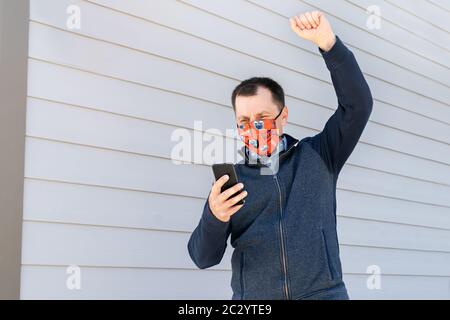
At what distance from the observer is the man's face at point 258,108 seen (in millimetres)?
2125

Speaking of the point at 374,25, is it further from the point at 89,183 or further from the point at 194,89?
the point at 89,183

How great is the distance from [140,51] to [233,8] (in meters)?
0.76

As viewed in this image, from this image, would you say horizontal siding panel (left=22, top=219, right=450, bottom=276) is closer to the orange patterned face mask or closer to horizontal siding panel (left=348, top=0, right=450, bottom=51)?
the orange patterned face mask

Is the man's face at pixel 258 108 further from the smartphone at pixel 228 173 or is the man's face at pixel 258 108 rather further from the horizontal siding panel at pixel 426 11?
the horizontal siding panel at pixel 426 11

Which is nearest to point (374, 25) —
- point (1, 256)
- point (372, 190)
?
point (372, 190)

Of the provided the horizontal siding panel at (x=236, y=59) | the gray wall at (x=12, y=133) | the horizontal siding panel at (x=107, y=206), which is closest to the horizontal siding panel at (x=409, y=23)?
the horizontal siding panel at (x=236, y=59)

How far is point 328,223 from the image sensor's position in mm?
2039

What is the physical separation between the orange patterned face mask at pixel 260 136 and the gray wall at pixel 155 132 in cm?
91

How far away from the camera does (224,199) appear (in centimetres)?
182

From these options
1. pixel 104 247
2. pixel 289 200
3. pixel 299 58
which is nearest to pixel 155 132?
pixel 104 247

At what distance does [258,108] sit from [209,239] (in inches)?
20.1

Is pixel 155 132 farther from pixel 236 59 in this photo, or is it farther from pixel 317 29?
pixel 317 29

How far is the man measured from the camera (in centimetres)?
196
